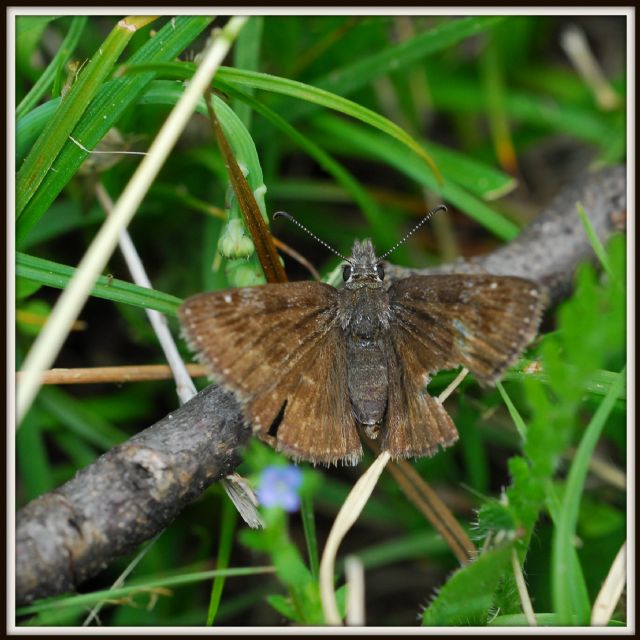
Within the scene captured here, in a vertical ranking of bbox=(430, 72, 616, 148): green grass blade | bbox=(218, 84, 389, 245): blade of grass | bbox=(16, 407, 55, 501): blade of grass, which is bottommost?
bbox=(16, 407, 55, 501): blade of grass

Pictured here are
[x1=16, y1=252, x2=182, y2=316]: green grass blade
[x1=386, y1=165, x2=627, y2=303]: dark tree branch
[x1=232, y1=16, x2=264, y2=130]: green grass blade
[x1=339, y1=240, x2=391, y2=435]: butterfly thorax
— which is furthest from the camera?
[x1=232, y1=16, x2=264, y2=130]: green grass blade

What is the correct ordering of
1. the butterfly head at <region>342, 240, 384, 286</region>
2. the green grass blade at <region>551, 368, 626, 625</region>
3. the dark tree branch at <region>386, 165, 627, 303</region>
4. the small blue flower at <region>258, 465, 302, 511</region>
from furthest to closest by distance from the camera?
the dark tree branch at <region>386, 165, 627, 303</region>
the butterfly head at <region>342, 240, 384, 286</region>
the green grass blade at <region>551, 368, 626, 625</region>
the small blue flower at <region>258, 465, 302, 511</region>

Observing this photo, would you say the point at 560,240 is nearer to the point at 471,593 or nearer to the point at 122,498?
the point at 471,593

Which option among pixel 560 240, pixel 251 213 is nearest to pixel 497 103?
pixel 560 240

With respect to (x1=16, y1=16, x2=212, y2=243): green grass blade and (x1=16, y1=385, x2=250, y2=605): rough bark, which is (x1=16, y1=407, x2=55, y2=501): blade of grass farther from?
(x1=16, y1=385, x2=250, y2=605): rough bark

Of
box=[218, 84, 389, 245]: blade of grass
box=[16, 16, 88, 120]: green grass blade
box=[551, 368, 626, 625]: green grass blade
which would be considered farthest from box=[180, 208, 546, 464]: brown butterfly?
box=[16, 16, 88, 120]: green grass blade
